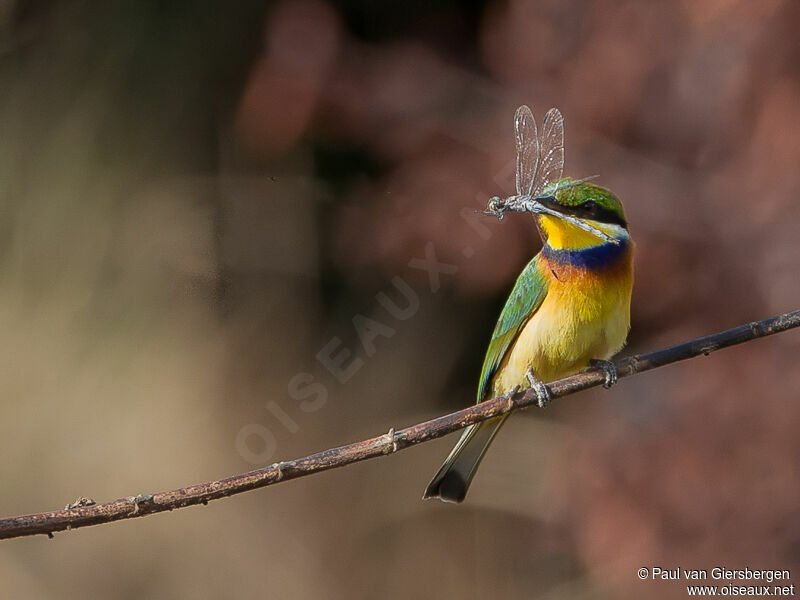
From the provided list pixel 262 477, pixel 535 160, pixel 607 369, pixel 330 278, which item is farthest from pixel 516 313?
pixel 330 278

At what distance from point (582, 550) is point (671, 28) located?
2.14 m

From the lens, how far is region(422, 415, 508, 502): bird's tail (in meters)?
2.37

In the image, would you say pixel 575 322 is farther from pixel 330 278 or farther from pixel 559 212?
pixel 330 278

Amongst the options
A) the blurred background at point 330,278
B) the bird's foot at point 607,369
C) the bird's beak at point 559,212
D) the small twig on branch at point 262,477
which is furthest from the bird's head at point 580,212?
the blurred background at point 330,278

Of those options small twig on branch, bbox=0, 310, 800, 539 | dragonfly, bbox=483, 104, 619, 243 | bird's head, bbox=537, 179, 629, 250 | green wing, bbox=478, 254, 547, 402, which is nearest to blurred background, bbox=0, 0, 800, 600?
green wing, bbox=478, 254, 547, 402

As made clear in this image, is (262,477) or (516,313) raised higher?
(516,313)

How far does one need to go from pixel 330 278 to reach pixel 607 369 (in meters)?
2.04

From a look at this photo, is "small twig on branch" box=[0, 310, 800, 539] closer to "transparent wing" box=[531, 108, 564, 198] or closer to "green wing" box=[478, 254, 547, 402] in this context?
"transparent wing" box=[531, 108, 564, 198]

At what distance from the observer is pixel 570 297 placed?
90.1 inches

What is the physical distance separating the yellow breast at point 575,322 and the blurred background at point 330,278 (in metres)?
1.17

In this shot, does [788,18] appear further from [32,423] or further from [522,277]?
[32,423]

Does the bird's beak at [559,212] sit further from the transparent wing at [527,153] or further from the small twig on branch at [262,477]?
the small twig on branch at [262,477]

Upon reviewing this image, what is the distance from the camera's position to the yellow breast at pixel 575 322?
7.42 ft

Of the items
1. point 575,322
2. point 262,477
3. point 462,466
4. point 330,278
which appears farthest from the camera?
point 330,278
